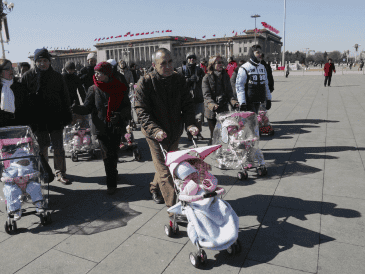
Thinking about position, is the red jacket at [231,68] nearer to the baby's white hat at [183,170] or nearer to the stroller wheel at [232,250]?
the baby's white hat at [183,170]

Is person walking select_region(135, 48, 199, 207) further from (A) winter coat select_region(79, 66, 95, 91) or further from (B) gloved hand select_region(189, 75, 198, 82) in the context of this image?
(A) winter coat select_region(79, 66, 95, 91)

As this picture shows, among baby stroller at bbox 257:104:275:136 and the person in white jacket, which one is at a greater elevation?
the person in white jacket

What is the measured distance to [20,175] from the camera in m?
3.86

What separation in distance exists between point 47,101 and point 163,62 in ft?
7.91

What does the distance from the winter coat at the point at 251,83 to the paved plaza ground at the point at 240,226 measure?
1298mm

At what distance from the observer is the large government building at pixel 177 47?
113 metres

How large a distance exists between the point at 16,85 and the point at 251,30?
127 meters

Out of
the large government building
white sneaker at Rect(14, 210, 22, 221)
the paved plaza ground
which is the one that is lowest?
the paved plaza ground

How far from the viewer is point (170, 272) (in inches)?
114

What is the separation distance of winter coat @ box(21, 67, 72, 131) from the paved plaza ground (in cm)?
112

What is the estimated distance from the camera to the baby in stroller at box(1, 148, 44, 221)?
3785 millimetres

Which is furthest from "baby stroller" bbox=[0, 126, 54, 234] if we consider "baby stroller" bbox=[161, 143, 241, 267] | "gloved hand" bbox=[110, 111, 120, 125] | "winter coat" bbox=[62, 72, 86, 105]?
"winter coat" bbox=[62, 72, 86, 105]

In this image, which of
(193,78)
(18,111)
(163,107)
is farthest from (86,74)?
(163,107)

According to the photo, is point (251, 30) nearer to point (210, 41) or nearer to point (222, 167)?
point (210, 41)
